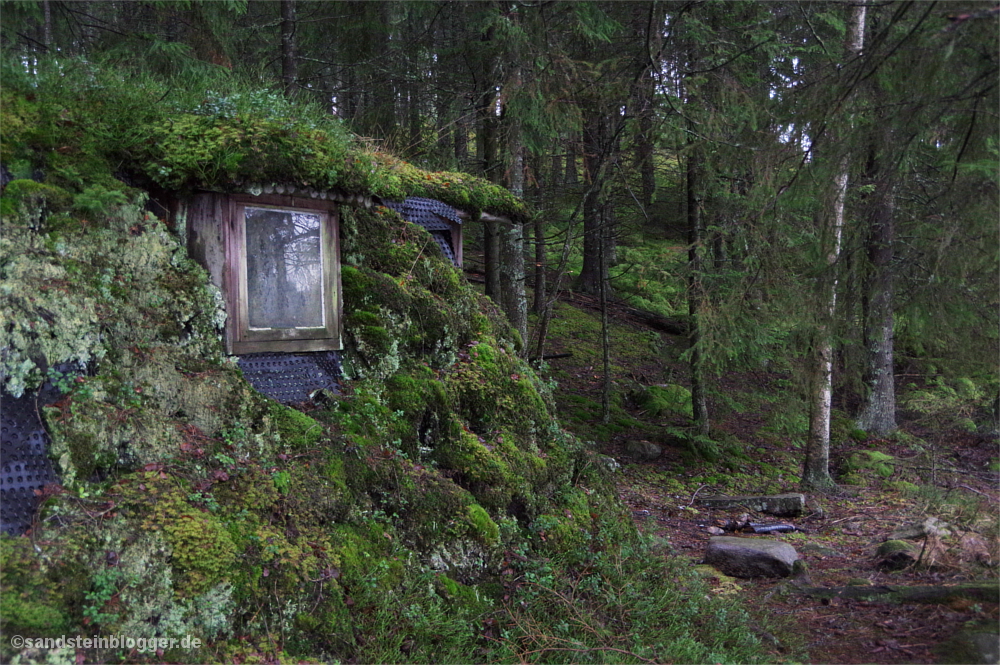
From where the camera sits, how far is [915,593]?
20.3 feet

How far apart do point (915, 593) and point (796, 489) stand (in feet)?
18.0

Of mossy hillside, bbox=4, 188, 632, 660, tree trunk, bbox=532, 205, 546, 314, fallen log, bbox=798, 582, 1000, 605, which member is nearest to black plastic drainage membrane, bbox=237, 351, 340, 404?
mossy hillside, bbox=4, 188, 632, 660

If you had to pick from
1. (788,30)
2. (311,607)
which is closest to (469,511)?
(311,607)

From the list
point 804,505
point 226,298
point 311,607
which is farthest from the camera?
point 804,505

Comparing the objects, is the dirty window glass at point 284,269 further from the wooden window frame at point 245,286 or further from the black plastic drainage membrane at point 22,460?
the black plastic drainage membrane at point 22,460

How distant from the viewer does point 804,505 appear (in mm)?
10195

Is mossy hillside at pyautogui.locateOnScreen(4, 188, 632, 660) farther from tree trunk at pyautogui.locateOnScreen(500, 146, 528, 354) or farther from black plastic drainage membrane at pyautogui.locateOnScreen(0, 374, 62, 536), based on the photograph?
tree trunk at pyautogui.locateOnScreen(500, 146, 528, 354)

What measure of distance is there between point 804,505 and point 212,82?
958cm

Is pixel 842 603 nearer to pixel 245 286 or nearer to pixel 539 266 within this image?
pixel 245 286

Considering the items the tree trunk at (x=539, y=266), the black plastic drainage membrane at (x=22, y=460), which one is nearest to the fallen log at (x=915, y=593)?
the tree trunk at (x=539, y=266)

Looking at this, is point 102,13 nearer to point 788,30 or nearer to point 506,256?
point 506,256

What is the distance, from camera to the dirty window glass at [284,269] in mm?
5184

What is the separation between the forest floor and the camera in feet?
19.0

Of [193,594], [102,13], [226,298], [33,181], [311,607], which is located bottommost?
[311,607]
